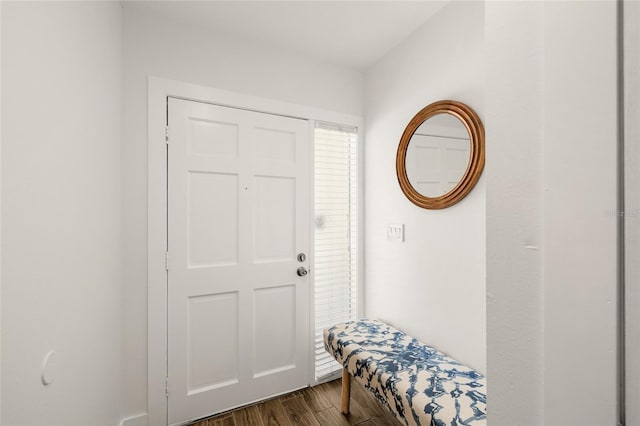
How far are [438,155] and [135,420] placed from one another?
2.36 meters

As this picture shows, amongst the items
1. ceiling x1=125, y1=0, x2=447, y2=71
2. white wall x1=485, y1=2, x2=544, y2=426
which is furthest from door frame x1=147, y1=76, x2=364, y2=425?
white wall x1=485, y1=2, x2=544, y2=426

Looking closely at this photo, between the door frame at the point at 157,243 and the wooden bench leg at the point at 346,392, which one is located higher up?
the door frame at the point at 157,243

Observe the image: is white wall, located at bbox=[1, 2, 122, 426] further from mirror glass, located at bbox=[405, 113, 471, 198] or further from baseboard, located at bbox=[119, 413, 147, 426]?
mirror glass, located at bbox=[405, 113, 471, 198]

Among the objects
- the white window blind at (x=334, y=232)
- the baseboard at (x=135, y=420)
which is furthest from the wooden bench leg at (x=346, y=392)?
the baseboard at (x=135, y=420)

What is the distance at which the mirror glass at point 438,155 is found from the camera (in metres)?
1.54

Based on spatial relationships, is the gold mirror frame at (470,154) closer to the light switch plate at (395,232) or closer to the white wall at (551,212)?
the light switch plate at (395,232)

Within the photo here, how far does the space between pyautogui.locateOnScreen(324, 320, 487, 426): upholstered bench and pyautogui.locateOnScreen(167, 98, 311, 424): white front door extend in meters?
0.45

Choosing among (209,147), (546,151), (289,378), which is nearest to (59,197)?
(209,147)

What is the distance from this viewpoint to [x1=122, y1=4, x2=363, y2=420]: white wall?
1607 millimetres

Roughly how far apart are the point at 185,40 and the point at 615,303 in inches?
87.2

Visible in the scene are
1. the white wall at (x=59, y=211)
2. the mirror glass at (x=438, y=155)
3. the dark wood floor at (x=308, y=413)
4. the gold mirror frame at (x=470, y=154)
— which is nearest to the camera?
the white wall at (x=59, y=211)

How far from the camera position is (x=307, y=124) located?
2092 mm

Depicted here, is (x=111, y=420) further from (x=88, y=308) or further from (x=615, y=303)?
(x=615, y=303)

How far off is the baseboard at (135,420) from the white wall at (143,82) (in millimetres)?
30
